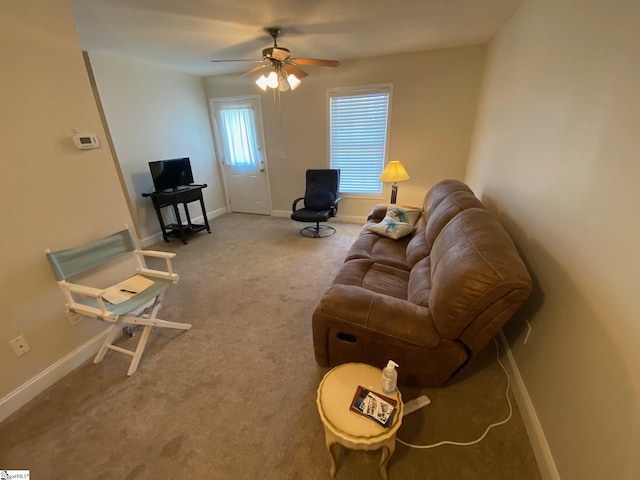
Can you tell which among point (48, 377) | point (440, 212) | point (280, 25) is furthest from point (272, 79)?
point (48, 377)

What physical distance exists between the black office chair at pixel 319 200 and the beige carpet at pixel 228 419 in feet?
6.10

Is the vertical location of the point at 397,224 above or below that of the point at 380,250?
above

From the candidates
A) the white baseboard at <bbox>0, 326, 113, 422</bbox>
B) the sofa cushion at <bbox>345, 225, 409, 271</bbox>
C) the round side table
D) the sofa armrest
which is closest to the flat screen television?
the white baseboard at <bbox>0, 326, 113, 422</bbox>

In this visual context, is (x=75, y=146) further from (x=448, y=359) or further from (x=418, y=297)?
(x=448, y=359)

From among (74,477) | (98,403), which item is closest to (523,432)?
(74,477)

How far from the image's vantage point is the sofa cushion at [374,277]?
1.88 m

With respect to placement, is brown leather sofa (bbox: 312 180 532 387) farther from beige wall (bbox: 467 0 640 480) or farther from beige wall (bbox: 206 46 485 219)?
beige wall (bbox: 206 46 485 219)

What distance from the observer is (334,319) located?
4.81 feet

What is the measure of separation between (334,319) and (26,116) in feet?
7.10

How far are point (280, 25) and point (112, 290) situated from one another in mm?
2701

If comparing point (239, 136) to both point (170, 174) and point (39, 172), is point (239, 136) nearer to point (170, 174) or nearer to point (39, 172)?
point (170, 174)

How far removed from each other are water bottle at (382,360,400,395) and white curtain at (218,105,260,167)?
442cm

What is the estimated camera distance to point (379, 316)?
55.2 inches

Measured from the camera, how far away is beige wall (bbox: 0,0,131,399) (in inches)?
59.5
